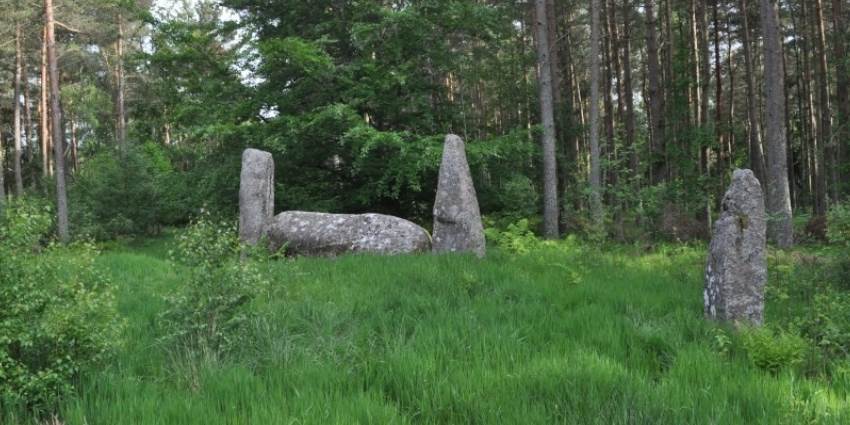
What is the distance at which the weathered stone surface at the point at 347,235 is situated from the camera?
1227cm

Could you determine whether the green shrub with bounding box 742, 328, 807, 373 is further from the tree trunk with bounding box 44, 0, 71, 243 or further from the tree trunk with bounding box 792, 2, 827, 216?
the tree trunk with bounding box 792, 2, 827, 216

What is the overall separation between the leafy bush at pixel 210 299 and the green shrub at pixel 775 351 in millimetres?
4569

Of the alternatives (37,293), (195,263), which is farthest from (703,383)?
(37,293)

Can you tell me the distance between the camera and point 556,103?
2017cm

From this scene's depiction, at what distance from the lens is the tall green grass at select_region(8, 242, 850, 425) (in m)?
3.63

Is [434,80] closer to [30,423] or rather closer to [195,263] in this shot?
[195,263]

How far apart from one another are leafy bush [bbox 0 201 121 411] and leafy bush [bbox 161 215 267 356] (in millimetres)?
628

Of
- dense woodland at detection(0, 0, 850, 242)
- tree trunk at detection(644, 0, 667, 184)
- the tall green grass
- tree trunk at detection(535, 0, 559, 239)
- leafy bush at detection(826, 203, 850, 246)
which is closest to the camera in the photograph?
the tall green grass

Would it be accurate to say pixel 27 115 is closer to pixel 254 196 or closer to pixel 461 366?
pixel 254 196

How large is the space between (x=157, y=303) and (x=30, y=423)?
3.94 meters

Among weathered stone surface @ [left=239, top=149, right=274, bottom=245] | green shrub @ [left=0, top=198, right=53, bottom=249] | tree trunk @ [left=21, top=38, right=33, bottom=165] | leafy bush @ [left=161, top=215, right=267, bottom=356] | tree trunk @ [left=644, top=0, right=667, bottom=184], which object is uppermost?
tree trunk @ [left=21, top=38, right=33, bottom=165]

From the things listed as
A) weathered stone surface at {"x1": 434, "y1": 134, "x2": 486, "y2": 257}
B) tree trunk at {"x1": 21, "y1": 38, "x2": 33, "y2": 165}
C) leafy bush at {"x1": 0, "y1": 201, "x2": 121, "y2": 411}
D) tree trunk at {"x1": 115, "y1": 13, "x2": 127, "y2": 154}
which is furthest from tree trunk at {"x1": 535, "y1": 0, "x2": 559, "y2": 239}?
tree trunk at {"x1": 21, "y1": 38, "x2": 33, "y2": 165}

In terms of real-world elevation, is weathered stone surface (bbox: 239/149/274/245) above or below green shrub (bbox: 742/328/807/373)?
above

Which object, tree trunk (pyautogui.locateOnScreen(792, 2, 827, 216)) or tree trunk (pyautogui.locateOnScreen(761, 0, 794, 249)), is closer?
tree trunk (pyautogui.locateOnScreen(761, 0, 794, 249))
